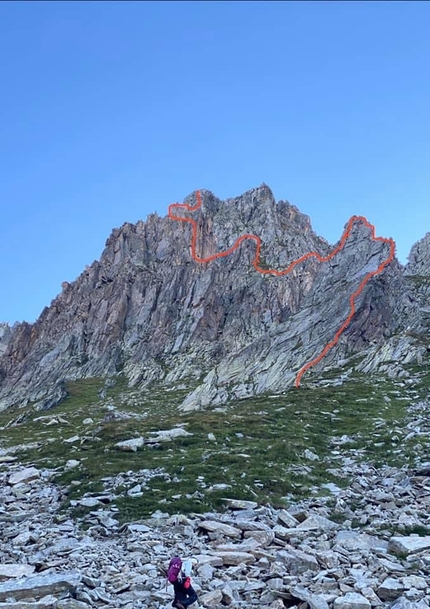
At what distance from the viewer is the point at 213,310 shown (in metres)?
135

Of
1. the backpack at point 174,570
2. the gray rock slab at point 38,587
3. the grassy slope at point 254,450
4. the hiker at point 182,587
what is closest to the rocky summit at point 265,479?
the gray rock slab at point 38,587

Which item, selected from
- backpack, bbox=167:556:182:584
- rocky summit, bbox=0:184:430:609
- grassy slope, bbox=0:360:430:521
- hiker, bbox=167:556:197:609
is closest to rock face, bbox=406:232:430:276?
rocky summit, bbox=0:184:430:609

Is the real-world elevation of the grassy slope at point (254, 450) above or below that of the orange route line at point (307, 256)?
below

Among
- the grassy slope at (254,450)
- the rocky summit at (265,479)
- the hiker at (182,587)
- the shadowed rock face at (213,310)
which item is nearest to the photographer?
the hiker at (182,587)

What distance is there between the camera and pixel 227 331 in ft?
415

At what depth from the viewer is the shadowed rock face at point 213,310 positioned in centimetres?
7825

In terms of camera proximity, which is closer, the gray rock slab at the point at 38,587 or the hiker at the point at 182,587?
the hiker at the point at 182,587

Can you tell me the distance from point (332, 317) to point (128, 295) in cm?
8748

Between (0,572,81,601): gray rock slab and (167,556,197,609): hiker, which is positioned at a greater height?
(0,572,81,601): gray rock slab

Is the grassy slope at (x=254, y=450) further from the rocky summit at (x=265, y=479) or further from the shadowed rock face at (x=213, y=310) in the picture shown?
the shadowed rock face at (x=213, y=310)

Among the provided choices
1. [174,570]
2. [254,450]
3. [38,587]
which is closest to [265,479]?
[254,450]

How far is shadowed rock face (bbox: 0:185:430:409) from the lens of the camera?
78250 millimetres

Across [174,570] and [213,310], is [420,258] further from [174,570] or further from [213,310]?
[174,570]

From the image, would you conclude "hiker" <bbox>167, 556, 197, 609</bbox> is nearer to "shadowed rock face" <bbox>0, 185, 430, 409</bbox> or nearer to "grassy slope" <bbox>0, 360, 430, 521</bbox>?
"grassy slope" <bbox>0, 360, 430, 521</bbox>
